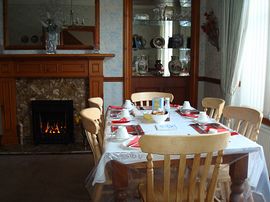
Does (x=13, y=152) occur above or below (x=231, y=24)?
below

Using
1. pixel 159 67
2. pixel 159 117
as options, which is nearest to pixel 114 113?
pixel 159 117

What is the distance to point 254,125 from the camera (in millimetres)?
2467

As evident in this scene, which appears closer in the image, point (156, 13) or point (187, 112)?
point (187, 112)

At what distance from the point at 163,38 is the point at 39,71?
1.88 meters

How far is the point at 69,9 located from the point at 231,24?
222 centimetres

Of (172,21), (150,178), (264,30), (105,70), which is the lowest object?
(150,178)

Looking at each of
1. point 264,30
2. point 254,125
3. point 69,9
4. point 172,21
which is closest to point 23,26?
point 69,9

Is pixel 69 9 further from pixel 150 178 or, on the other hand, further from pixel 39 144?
pixel 150 178

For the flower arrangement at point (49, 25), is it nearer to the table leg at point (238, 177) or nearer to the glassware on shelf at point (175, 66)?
the glassware on shelf at point (175, 66)

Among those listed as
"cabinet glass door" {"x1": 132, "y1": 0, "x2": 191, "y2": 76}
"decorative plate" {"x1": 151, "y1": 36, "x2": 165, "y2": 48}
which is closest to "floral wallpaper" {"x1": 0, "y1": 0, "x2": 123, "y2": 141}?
"cabinet glass door" {"x1": 132, "y1": 0, "x2": 191, "y2": 76}

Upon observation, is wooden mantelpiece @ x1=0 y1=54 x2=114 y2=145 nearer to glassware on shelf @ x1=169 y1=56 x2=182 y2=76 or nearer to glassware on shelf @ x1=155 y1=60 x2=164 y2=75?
glassware on shelf @ x1=155 y1=60 x2=164 y2=75

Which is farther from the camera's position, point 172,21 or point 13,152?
point 172,21

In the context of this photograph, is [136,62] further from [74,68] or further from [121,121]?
[121,121]

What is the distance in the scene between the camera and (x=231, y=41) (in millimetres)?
3709
